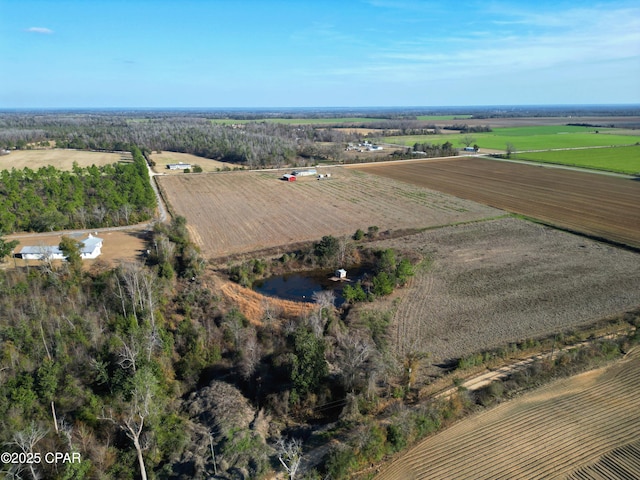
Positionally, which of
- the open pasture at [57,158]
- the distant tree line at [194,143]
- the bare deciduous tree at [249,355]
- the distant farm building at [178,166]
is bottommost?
the bare deciduous tree at [249,355]

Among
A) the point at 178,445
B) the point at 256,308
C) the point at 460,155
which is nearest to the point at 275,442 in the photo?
the point at 178,445

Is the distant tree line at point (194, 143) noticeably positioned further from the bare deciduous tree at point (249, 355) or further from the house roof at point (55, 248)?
the bare deciduous tree at point (249, 355)

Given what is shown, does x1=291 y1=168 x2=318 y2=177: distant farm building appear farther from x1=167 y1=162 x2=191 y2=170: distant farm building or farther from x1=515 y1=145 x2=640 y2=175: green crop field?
x1=515 y1=145 x2=640 y2=175: green crop field

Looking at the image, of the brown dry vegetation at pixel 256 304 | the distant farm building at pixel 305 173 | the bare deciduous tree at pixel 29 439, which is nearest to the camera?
the bare deciduous tree at pixel 29 439

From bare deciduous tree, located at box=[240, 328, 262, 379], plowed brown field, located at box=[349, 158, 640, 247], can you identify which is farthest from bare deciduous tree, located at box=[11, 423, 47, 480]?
plowed brown field, located at box=[349, 158, 640, 247]

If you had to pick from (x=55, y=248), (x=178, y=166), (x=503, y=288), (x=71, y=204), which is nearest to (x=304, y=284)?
(x=503, y=288)

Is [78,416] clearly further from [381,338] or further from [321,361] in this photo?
[381,338]

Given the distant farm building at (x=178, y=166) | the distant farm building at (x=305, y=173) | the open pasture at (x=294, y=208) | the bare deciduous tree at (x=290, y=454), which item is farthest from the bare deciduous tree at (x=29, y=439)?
the distant farm building at (x=178, y=166)

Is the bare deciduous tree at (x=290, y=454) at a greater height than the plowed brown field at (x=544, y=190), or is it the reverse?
the plowed brown field at (x=544, y=190)

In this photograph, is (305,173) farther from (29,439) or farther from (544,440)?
(29,439)
